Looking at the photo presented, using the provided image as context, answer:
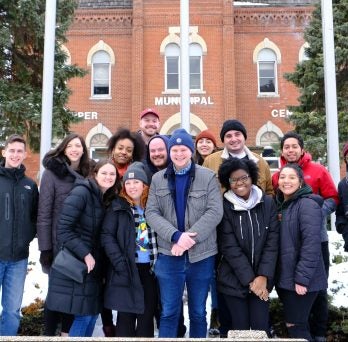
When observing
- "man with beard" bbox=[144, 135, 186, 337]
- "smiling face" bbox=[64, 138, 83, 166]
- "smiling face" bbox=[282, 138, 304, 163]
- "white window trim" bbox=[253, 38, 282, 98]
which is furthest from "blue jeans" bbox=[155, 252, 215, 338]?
"white window trim" bbox=[253, 38, 282, 98]

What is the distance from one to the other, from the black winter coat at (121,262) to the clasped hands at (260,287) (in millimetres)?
975

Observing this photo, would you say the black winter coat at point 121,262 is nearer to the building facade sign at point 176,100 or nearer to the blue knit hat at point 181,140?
the blue knit hat at point 181,140

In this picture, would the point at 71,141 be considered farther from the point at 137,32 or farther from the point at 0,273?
the point at 137,32

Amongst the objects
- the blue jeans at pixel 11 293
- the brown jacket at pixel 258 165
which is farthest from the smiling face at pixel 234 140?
the blue jeans at pixel 11 293

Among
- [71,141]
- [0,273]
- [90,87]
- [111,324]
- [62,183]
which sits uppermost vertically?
[90,87]

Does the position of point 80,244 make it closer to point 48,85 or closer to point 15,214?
point 15,214

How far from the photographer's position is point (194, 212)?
3.99 meters

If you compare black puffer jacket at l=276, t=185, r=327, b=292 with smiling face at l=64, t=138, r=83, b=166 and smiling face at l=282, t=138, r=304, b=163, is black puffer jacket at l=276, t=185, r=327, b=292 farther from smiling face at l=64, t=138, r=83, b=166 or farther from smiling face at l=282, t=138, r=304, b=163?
smiling face at l=64, t=138, r=83, b=166

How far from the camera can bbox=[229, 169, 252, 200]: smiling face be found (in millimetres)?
4059

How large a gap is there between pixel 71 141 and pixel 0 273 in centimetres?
144

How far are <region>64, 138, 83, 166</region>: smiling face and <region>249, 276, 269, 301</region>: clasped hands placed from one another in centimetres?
209

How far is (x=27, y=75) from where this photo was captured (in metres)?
11.3

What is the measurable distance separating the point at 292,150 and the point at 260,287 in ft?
5.25

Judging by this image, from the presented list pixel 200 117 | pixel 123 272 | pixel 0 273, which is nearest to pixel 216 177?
pixel 123 272
